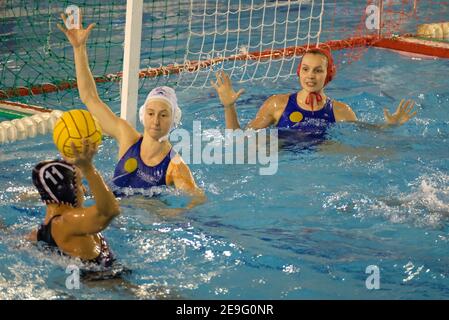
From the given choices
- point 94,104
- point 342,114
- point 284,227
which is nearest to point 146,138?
point 94,104

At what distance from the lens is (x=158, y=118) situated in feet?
16.2

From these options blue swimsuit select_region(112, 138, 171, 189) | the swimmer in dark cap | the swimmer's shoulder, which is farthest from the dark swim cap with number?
the swimmer's shoulder

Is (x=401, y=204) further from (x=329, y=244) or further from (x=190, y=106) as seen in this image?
(x=190, y=106)

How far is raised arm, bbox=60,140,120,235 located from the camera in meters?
3.38

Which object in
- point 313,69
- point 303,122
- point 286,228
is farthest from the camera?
point 303,122

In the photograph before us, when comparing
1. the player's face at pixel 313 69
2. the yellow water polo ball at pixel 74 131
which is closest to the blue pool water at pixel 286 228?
the player's face at pixel 313 69

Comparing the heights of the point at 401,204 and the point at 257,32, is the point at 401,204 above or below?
below

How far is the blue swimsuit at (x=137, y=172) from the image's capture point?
200 inches

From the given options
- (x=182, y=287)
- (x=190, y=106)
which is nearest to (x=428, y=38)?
(x=190, y=106)

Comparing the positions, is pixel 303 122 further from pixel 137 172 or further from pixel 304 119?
pixel 137 172

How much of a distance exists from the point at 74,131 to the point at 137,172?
1.56 metres

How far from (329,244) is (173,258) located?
32.0 inches

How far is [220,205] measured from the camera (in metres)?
5.20

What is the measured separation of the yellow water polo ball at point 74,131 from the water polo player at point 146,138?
4.25ft
